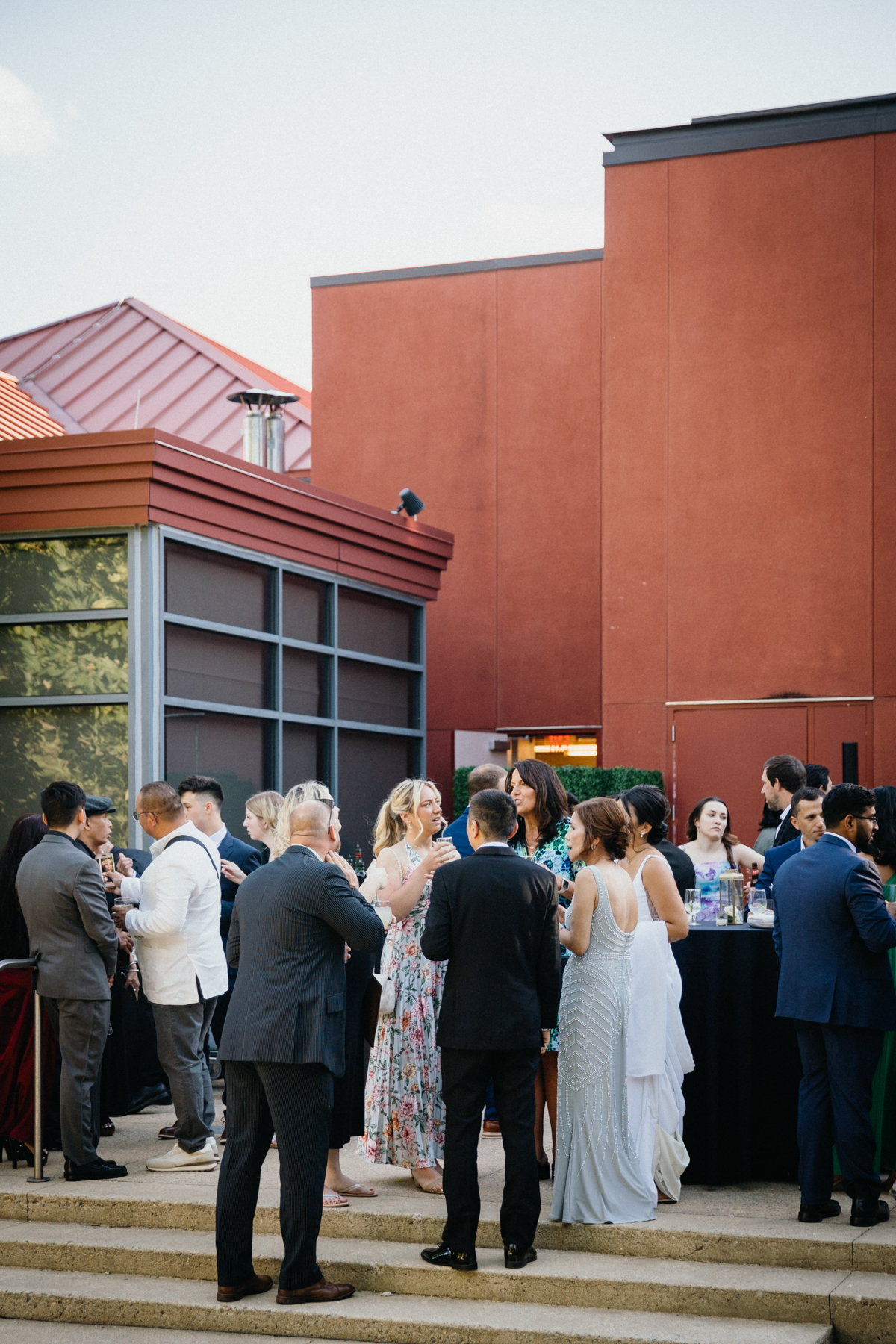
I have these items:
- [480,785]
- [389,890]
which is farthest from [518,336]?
[389,890]

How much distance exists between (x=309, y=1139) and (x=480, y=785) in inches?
98.8

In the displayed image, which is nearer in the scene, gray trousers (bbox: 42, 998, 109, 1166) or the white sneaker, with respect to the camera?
gray trousers (bbox: 42, 998, 109, 1166)

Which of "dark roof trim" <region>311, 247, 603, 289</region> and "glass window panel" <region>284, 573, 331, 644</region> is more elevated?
"dark roof trim" <region>311, 247, 603, 289</region>

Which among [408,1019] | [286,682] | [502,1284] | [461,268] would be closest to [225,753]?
[286,682]

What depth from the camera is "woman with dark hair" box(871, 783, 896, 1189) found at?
20.2 ft

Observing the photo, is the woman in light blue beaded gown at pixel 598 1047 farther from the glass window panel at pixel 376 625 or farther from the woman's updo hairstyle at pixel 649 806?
the glass window panel at pixel 376 625

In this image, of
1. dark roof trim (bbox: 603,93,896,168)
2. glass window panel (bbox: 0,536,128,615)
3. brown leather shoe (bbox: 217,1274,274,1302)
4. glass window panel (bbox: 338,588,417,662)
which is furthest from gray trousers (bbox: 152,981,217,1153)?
dark roof trim (bbox: 603,93,896,168)

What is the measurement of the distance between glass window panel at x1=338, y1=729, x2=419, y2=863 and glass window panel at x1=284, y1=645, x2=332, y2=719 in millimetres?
511

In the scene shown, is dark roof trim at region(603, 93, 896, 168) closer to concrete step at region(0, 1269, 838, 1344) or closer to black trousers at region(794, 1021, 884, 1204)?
black trousers at region(794, 1021, 884, 1204)

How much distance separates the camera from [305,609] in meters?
11.9

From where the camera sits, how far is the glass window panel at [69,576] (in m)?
9.79

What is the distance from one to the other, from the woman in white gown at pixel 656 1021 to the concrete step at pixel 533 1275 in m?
0.55

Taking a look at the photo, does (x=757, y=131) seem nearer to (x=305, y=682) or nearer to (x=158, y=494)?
(x=305, y=682)

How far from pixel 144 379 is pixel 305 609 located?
11.3 m
